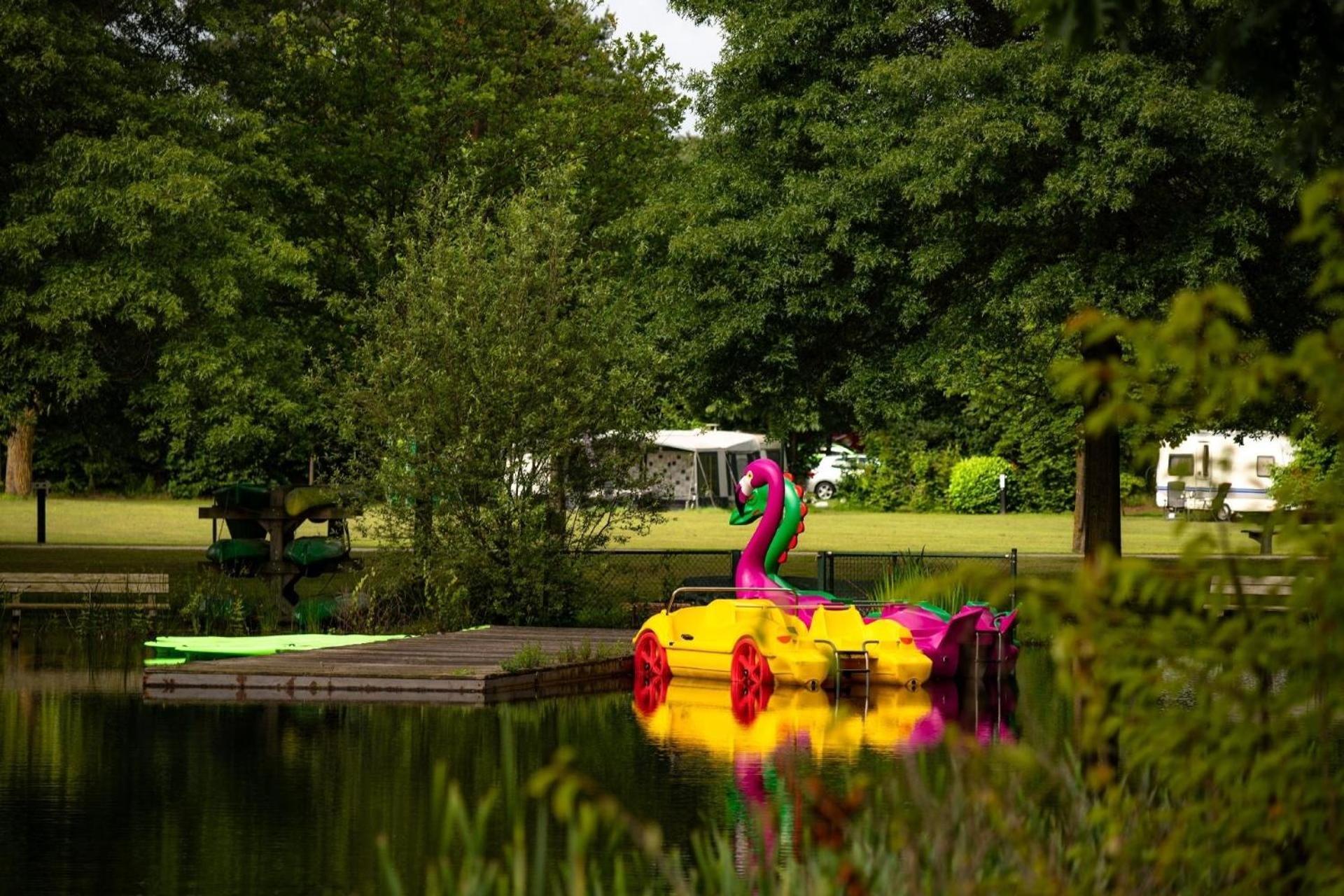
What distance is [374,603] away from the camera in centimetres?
2472

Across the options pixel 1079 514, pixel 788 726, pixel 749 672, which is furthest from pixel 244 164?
pixel 1079 514

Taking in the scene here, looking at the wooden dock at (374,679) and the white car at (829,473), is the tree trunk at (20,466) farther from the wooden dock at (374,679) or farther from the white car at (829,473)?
the wooden dock at (374,679)

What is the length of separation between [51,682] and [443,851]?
13.6 metres

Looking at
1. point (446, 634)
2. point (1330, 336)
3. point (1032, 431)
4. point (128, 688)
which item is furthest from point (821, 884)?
point (1032, 431)

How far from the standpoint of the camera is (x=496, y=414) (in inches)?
950

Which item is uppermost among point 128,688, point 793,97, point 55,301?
point 793,97

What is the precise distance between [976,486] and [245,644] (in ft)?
151

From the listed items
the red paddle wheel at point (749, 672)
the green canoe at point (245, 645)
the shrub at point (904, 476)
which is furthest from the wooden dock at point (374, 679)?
the shrub at point (904, 476)

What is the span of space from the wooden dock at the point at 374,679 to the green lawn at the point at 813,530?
691 inches

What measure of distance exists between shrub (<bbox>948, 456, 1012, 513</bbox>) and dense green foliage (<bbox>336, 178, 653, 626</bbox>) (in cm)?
4115

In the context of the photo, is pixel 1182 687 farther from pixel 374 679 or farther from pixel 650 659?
pixel 650 659

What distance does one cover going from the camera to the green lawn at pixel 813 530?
145 feet

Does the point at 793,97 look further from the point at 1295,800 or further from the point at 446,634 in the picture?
the point at 1295,800

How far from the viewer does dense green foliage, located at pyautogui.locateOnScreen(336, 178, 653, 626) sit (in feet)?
78.9
